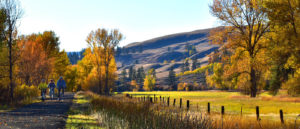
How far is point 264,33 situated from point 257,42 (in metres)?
1.76

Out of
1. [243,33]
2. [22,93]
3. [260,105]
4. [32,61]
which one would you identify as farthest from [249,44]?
[32,61]

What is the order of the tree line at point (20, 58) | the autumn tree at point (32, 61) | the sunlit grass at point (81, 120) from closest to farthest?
the sunlit grass at point (81, 120) → the tree line at point (20, 58) → the autumn tree at point (32, 61)

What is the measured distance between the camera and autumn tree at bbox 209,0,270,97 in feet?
108

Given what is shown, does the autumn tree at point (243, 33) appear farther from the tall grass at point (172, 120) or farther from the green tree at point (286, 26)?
the tall grass at point (172, 120)

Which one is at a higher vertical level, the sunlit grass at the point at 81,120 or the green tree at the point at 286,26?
the green tree at the point at 286,26

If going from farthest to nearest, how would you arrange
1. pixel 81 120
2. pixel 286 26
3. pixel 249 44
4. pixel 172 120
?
pixel 249 44 < pixel 286 26 < pixel 81 120 < pixel 172 120

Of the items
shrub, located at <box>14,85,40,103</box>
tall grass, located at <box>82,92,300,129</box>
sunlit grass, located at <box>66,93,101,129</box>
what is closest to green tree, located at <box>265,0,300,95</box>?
tall grass, located at <box>82,92,300,129</box>

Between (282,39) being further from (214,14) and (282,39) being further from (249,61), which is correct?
(214,14)

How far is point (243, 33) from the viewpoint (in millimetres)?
34406

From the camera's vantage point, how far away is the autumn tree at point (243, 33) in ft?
108

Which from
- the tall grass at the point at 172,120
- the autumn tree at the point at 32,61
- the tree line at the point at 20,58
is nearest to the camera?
the tall grass at the point at 172,120

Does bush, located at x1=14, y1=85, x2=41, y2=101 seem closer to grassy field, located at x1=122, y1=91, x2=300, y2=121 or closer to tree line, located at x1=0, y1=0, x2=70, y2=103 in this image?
tree line, located at x1=0, y1=0, x2=70, y2=103

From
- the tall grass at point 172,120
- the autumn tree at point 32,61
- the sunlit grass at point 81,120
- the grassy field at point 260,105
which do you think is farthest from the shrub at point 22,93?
the grassy field at point 260,105

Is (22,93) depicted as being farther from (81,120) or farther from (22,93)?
(81,120)
